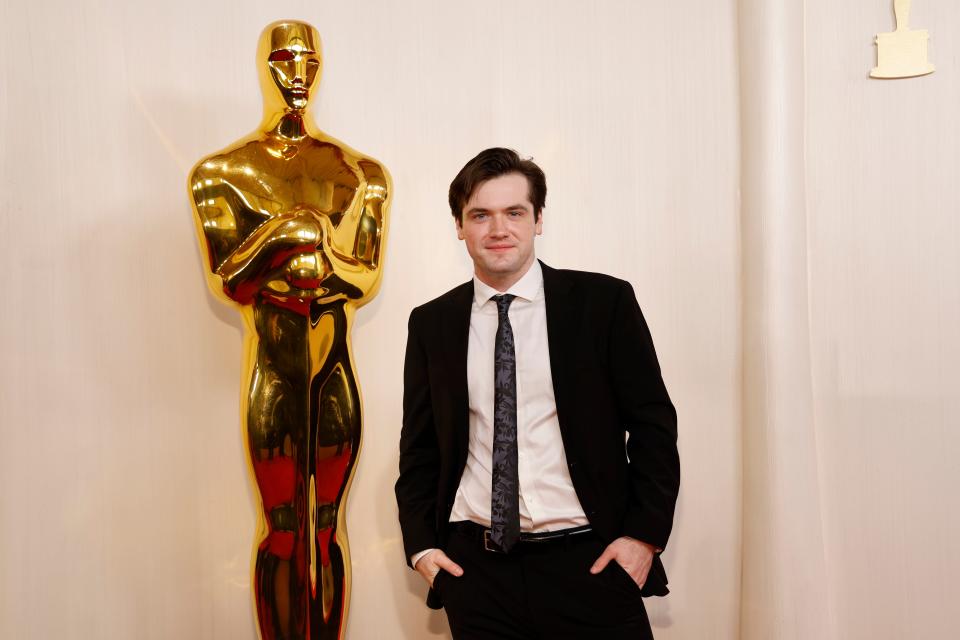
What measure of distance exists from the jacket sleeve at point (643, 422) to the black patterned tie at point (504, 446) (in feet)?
0.79

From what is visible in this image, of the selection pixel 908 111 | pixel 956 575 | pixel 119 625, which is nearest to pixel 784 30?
pixel 908 111

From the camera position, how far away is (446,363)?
2.15 meters

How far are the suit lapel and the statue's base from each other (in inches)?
57.4

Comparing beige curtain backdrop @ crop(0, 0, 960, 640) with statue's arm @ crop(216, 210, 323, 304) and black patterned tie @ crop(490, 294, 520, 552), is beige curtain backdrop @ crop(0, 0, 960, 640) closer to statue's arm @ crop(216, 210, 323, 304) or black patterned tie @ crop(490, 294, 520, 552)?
statue's arm @ crop(216, 210, 323, 304)

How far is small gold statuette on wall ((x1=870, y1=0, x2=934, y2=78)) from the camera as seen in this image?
276 centimetres

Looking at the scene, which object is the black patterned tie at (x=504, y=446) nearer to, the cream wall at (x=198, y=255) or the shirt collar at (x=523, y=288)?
the shirt collar at (x=523, y=288)

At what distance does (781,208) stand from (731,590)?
1.28m

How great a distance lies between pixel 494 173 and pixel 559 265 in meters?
1.01

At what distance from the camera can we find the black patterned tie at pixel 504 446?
6.47 feet

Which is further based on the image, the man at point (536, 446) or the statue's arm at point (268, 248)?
the statue's arm at point (268, 248)

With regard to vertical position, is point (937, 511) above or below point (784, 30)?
below

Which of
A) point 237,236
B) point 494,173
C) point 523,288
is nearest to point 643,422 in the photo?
point 523,288

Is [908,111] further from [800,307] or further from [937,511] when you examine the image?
[937,511]

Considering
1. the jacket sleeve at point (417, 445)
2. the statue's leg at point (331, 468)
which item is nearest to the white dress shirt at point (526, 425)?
the jacket sleeve at point (417, 445)
